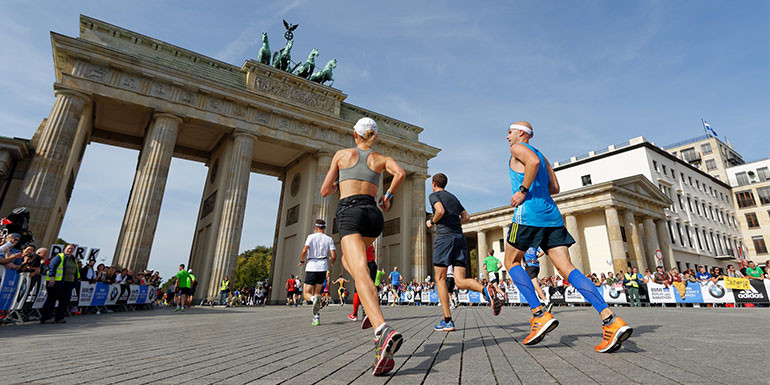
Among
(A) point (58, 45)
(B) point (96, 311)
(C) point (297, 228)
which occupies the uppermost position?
(A) point (58, 45)

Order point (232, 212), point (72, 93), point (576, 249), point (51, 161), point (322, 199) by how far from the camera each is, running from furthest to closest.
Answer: point (576, 249) < point (322, 199) < point (232, 212) < point (72, 93) < point (51, 161)

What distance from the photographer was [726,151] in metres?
58.8

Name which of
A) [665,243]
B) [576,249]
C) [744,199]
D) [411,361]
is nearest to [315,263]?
[411,361]

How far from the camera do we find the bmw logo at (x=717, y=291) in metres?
13.8

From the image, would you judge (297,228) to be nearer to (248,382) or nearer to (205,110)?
(205,110)

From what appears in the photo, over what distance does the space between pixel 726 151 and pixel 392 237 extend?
2559 inches

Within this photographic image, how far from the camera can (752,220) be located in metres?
52.0

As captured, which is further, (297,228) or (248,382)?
(297,228)

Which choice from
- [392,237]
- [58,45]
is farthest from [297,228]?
[58,45]

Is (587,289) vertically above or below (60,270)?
below

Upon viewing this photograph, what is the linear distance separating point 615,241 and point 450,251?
101ft

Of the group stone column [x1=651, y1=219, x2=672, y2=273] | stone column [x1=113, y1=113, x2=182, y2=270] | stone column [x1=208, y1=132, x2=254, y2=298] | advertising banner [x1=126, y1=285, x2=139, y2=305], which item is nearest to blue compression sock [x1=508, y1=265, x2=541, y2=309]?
advertising banner [x1=126, y1=285, x2=139, y2=305]

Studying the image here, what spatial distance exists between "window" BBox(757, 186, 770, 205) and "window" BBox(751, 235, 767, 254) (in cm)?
535

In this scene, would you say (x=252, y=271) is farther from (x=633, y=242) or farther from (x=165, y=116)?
(x=633, y=242)
